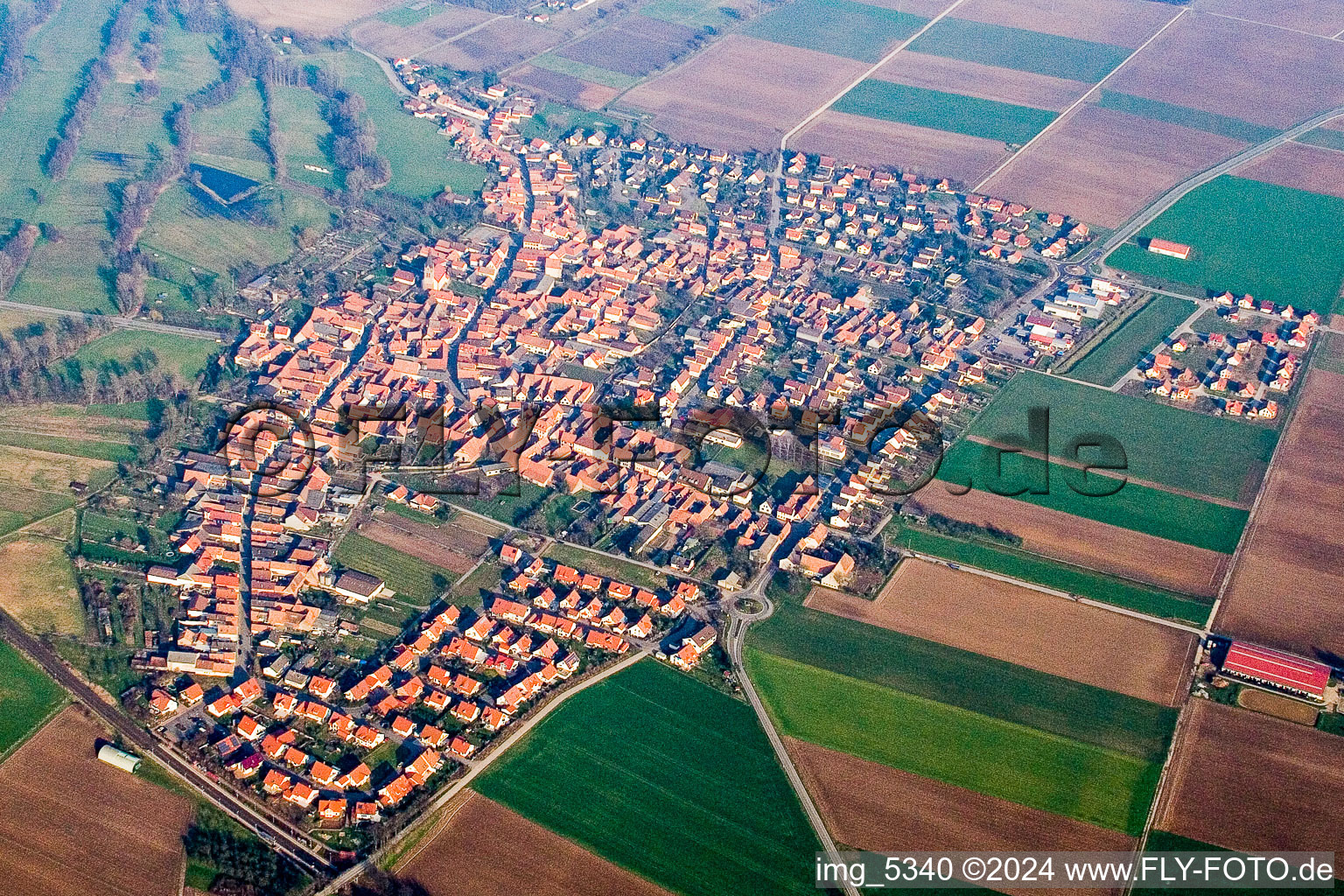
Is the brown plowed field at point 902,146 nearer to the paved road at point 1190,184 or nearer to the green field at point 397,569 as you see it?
the paved road at point 1190,184

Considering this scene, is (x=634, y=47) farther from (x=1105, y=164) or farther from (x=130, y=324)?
(x=130, y=324)

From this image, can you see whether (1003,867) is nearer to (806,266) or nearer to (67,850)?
(67,850)

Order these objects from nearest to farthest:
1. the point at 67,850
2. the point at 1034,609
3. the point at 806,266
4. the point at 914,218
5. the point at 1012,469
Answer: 1. the point at 67,850
2. the point at 1034,609
3. the point at 1012,469
4. the point at 806,266
5. the point at 914,218

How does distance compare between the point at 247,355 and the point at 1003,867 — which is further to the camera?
the point at 247,355

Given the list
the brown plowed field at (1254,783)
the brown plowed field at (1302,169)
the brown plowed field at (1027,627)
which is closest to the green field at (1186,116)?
the brown plowed field at (1302,169)

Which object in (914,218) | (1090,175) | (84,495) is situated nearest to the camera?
(84,495)

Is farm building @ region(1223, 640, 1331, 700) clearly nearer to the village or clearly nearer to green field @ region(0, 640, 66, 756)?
the village

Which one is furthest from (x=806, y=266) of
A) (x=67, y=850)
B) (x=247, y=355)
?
(x=67, y=850)
